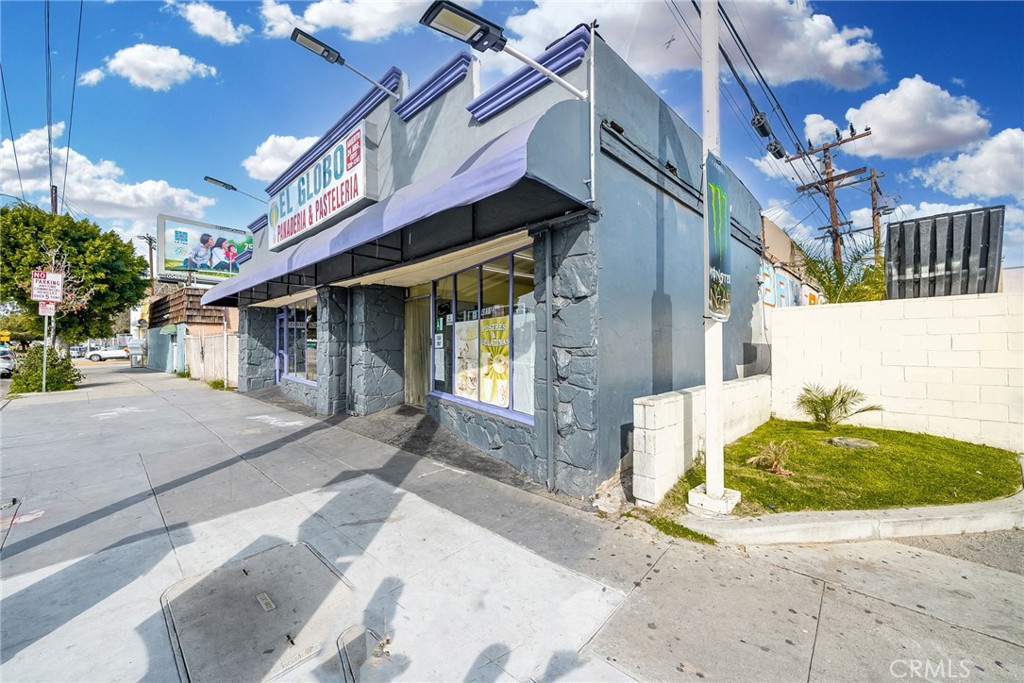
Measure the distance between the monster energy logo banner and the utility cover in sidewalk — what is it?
400 cm

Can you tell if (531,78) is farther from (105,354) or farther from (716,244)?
(105,354)

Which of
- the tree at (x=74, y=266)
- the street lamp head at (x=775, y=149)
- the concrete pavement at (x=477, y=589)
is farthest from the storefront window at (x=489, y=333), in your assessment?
the tree at (x=74, y=266)

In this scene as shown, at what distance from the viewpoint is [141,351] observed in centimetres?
3188

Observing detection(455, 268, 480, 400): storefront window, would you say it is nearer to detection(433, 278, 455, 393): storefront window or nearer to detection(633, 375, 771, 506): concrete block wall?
detection(433, 278, 455, 393): storefront window

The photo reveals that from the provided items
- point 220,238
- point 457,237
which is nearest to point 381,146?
point 457,237

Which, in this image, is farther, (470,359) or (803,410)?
(803,410)

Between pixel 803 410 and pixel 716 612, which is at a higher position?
pixel 803 410

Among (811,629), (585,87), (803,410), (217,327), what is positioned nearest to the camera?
(811,629)

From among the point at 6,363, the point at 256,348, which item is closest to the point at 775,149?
the point at 256,348

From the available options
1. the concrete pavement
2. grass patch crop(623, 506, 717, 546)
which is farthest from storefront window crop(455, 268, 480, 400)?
grass patch crop(623, 506, 717, 546)

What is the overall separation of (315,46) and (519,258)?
4.22 m

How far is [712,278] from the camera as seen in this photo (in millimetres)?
4086

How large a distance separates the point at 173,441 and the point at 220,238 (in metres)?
25.0

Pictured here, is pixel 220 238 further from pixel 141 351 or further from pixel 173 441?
pixel 173 441
